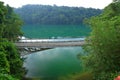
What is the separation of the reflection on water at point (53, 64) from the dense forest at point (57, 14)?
72.9 metres

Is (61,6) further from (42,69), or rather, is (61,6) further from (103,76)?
(103,76)

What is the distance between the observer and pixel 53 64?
40625 mm

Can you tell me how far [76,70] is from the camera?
3594 cm

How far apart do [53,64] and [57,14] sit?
87349 millimetres

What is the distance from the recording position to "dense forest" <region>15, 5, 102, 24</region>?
125 meters

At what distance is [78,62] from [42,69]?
5.65 m

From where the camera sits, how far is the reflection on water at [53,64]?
3522 centimetres

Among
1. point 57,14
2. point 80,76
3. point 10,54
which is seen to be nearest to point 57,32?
point 57,14

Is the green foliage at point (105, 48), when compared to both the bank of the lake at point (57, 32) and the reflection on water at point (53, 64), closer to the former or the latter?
the reflection on water at point (53, 64)

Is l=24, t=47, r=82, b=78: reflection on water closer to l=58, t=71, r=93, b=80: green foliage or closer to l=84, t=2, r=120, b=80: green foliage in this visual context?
l=58, t=71, r=93, b=80: green foliage

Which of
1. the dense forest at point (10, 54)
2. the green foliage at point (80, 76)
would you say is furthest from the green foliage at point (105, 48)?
the dense forest at point (10, 54)

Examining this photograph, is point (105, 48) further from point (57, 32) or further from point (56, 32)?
point (57, 32)

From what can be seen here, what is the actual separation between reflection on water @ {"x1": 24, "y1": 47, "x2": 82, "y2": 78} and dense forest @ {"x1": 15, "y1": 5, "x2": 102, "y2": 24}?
72863 mm

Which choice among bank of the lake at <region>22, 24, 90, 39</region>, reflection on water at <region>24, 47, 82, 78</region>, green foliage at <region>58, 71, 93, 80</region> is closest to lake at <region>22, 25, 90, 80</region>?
reflection on water at <region>24, 47, 82, 78</region>
